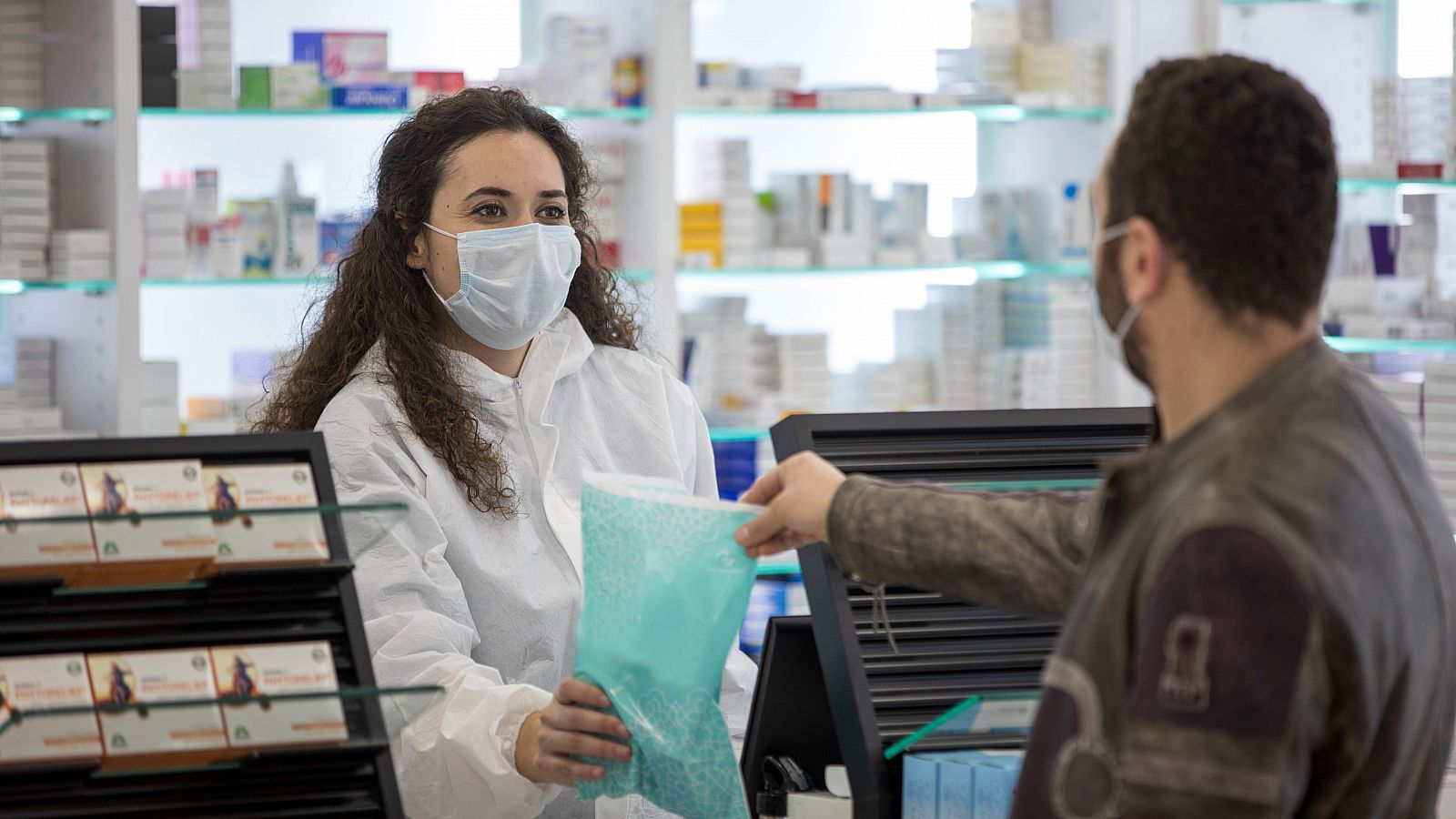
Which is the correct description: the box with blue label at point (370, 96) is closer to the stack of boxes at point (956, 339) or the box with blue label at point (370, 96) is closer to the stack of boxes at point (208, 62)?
the stack of boxes at point (208, 62)

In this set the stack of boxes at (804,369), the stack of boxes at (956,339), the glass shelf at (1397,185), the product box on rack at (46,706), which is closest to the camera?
the product box on rack at (46,706)

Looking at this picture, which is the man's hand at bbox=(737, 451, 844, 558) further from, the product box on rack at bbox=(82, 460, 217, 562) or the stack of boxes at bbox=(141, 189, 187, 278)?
the stack of boxes at bbox=(141, 189, 187, 278)

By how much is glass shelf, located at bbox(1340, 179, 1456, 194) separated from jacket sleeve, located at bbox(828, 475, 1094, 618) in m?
3.36

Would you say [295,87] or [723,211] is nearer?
[295,87]

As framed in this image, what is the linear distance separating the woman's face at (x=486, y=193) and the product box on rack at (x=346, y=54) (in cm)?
228

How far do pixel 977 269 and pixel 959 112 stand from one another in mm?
538

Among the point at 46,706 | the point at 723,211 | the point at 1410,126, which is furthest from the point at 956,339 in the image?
the point at 46,706

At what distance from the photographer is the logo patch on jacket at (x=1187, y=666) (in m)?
0.86

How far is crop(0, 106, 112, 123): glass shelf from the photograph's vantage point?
Answer: 4.19m

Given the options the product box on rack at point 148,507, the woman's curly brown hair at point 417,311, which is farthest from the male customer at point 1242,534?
the woman's curly brown hair at point 417,311

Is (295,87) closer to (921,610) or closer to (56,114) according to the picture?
(56,114)

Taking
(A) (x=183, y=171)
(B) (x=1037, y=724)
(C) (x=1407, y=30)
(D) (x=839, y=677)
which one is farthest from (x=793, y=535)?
(C) (x=1407, y=30)

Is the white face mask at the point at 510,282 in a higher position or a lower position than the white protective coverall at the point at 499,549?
higher

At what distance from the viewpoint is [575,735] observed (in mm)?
1523
